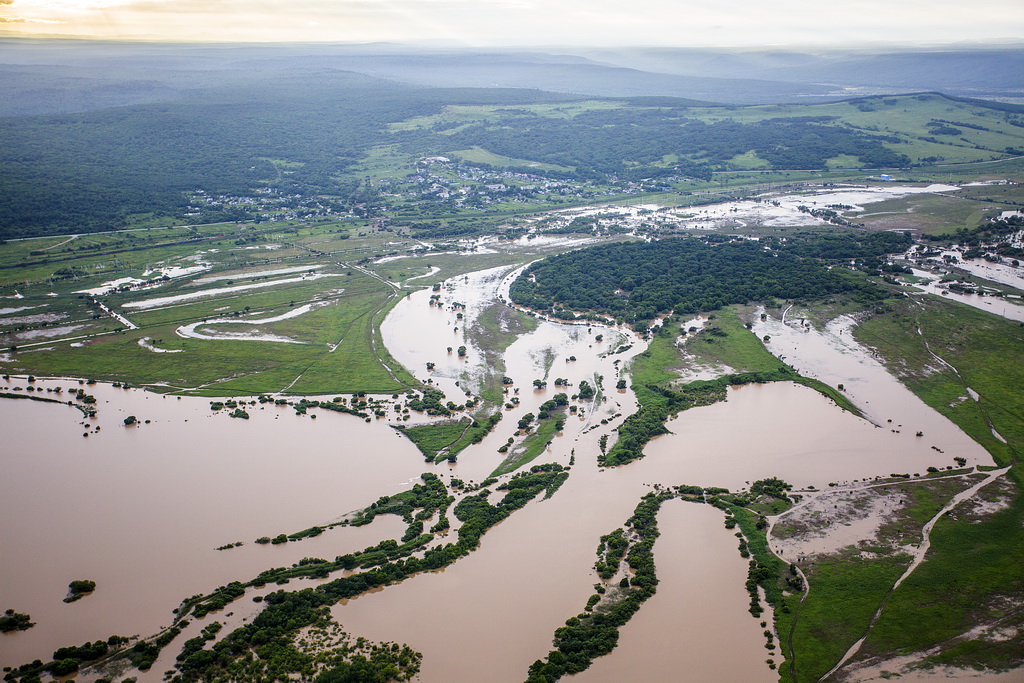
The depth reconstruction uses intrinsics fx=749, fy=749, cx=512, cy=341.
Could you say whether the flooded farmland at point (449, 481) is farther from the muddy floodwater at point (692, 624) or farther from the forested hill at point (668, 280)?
the forested hill at point (668, 280)

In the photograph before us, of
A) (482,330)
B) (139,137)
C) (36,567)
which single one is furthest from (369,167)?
(36,567)

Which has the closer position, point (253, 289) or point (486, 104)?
point (253, 289)

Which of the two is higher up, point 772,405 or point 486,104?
point 486,104

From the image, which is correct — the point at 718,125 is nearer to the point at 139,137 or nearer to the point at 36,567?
the point at 139,137

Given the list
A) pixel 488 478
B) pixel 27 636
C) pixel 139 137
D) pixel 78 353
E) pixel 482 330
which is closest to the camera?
pixel 27 636

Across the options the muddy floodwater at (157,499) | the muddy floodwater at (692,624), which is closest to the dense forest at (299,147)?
the muddy floodwater at (157,499)

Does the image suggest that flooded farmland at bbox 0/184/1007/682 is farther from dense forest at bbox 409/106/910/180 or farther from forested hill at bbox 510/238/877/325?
dense forest at bbox 409/106/910/180

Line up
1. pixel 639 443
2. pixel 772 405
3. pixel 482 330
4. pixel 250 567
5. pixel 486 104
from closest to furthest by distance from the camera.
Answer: pixel 250 567 → pixel 639 443 → pixel 772 405 → pixel 482 330 → pixel 486 104
